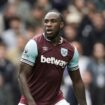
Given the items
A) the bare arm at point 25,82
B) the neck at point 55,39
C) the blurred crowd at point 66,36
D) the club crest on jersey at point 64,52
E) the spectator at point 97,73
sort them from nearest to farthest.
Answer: the bare arm at point 25,82 → the neck at point 55,39 → the club crest on jersey at point 64,52 → the blurred crowd at point 66,36 → the spectator at point 97,73

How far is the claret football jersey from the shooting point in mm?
10203

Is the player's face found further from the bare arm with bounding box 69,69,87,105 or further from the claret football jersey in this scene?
the bare arm with bounding box 69,69,87,105

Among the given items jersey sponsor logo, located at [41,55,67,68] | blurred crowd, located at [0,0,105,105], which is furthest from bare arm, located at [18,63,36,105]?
blurred crowd, located at [0,0,105,105]

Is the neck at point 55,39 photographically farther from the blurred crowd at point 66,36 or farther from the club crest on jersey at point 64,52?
the blurred crowd at point 66,36

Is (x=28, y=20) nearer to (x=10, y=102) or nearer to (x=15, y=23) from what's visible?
(x=15, y=23)

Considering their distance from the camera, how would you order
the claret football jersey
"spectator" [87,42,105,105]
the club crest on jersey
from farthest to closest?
1. "spectator" [87,42,105,105]
2. the club crest on jersey
3. the claret football jersey

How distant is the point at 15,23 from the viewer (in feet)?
55.5

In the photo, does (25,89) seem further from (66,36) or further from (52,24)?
(66,36)

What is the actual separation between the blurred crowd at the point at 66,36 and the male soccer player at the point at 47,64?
3.48m

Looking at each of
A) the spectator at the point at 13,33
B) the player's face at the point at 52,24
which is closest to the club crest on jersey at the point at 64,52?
the player's face at the point at 52,24

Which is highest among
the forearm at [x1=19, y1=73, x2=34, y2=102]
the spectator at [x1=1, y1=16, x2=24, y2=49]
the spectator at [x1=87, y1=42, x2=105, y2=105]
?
the forearm at [x1=19, y1=73, x2=34, y2=102]

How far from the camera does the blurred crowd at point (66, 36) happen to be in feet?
48.6

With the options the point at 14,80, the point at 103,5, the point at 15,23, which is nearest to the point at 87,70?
the point at 14,80

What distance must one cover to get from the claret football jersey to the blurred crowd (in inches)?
138
